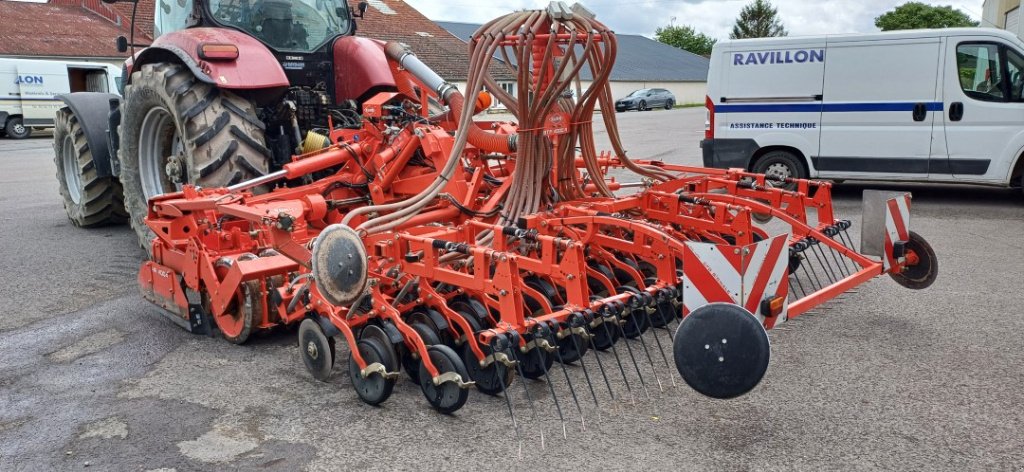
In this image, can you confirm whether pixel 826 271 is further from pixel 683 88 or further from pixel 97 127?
pixel 683 88

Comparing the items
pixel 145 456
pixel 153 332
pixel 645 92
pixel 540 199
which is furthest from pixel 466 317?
pixel 645 92

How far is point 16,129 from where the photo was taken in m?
20.1

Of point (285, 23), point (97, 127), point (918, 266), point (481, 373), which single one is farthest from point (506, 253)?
point (97, 127)

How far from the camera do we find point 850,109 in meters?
8.40

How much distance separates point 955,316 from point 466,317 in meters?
2.92

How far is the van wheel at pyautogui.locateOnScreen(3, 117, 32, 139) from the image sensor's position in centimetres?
2003

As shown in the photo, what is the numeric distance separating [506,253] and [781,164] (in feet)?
22.0

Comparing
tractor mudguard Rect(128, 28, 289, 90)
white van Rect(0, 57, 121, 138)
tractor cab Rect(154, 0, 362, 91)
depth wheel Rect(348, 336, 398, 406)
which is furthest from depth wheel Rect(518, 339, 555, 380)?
white van Rect(0, 57, 121, 138)

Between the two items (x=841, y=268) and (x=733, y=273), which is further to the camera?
(x=841, y=268)

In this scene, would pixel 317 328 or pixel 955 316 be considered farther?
pixel 955 316

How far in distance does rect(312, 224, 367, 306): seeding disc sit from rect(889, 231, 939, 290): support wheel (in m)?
2.91

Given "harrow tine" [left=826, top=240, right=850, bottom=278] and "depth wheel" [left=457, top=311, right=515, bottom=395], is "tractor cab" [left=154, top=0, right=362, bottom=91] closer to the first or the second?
"depth wheel" [left=457, top=311, right=515, bottom=395]

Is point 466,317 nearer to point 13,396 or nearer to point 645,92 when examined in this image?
point 13,396

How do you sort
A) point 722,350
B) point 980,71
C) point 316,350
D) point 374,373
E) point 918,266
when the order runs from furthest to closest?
point 980,71 → point 918,266 → point 316,350 → point 374,373 → point 722,350
